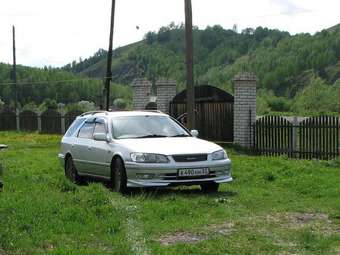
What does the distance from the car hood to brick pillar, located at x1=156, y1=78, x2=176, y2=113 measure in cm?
1497

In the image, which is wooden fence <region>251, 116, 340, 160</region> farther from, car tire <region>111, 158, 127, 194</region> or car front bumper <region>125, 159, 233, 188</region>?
car tire <region>111, 158, 127, 194</region>

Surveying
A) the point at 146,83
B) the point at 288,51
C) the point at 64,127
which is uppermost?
the point at 288,51

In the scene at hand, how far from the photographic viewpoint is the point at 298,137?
20.1 m

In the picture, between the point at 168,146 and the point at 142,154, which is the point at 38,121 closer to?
the point at 168,146

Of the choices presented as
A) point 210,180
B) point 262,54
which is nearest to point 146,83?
point 210,180

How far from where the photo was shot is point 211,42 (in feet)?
480

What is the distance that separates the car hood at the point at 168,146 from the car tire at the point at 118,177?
1.12 feet

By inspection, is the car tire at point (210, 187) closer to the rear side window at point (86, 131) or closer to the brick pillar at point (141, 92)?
the rear side window at point (86, 131)

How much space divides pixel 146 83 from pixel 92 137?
53.1 feet

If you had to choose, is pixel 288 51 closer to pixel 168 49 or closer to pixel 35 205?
pixel 168 49

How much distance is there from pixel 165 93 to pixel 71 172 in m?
13.5

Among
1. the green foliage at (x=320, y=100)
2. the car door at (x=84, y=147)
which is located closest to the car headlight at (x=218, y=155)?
the car door at (x=84, y=147)

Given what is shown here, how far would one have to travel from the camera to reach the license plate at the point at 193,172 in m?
10.5

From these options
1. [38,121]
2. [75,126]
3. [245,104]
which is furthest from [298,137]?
[38,121]
